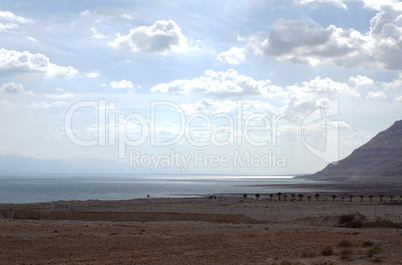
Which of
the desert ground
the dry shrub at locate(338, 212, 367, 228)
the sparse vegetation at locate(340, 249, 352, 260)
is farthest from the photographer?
the dry shrub at locate(338, 212, 367, 228)

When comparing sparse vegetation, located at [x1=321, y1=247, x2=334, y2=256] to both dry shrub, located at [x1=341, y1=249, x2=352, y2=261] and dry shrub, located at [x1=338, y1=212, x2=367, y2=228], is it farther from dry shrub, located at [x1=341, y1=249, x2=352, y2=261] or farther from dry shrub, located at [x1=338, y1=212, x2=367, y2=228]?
dry shrub, located at [x1=338, y1=212, x2=367, y2=228]

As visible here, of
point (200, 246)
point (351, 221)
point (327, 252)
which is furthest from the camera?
point (351, 221)

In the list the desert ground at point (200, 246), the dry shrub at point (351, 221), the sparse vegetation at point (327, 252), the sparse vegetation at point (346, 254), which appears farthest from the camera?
the dry shrub at point (351, 221)

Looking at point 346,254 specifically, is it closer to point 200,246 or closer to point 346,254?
point 346,254

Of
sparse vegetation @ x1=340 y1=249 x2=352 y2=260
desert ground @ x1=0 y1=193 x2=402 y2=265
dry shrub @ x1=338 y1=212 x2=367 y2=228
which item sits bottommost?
dry shrub @ x1=338 y1=212 x2=367 y2=228

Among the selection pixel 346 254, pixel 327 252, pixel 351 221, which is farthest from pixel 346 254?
pixel 351 221

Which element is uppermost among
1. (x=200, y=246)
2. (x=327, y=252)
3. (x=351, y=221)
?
(x=327, y=252)

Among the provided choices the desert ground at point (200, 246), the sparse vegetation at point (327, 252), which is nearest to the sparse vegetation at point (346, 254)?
the desert ground at point (200, 246)

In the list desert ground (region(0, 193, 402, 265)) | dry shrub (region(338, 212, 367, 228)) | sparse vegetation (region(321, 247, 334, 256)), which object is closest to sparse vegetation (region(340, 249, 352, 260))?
desert ground (region(0, 193, 402, 265))

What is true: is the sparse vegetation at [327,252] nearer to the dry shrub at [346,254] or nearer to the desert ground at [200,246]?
the desert ground at [200,246]

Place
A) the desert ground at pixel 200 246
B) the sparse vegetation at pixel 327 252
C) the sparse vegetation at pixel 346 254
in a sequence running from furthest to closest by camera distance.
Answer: the sparse vegetation at pixel 327 252 → the sparse vegetation at pixel 346 254 → the desert ground at pixel 200 246

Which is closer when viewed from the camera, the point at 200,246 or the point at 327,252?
the point at 327,252

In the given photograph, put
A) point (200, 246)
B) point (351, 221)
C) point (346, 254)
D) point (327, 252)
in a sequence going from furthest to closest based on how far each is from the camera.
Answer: point (351, 221) < point (200, 246) < point (327, 252) < point (346, 254)

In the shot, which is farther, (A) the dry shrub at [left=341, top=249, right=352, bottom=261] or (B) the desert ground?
(A) the dry shrub at [left=341, top=249, right=352, bottom=261]
